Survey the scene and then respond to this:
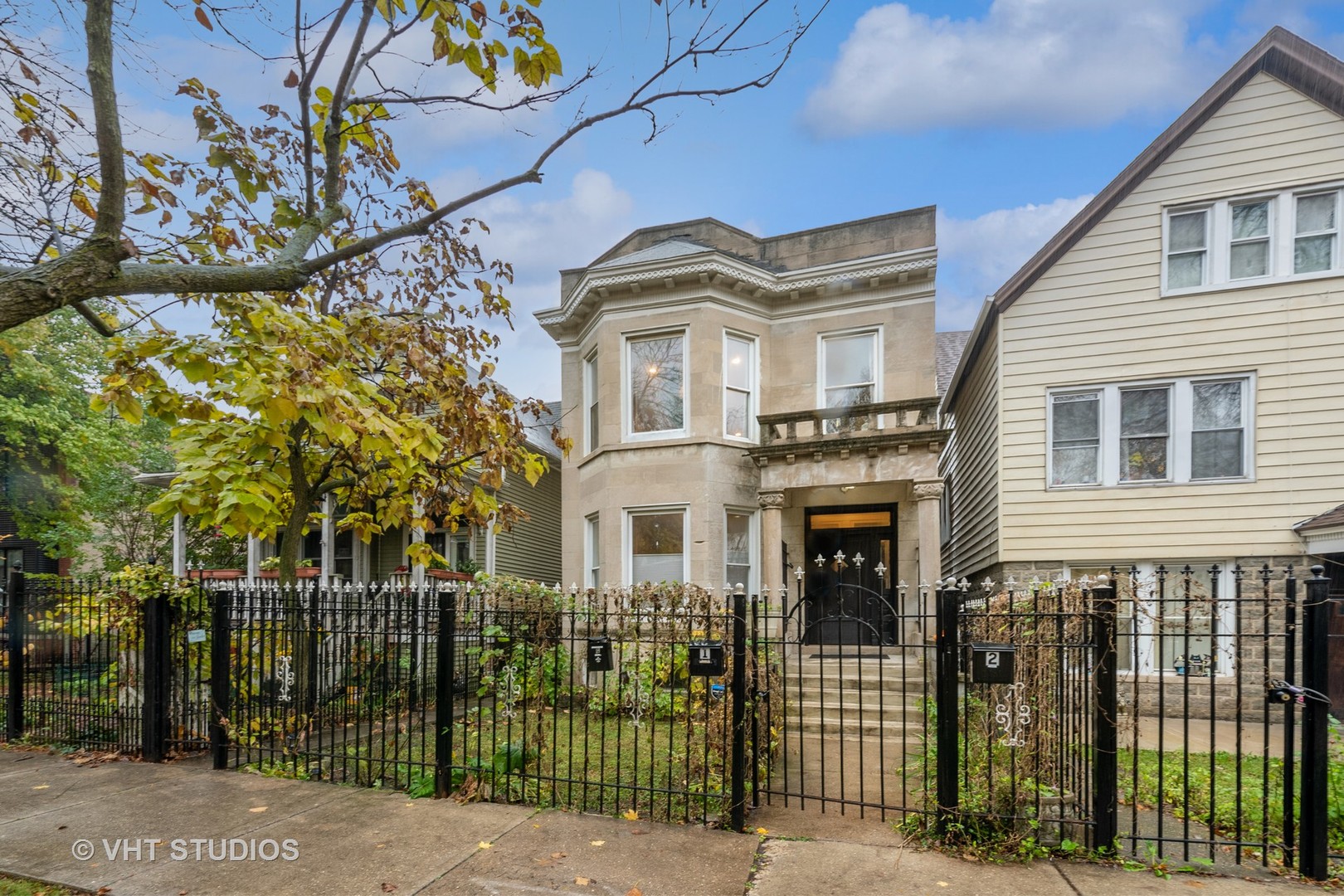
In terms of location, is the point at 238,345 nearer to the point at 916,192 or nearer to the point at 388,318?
the point at 388,318

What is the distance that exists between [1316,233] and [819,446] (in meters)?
7.55

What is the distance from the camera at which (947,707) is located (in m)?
4.92

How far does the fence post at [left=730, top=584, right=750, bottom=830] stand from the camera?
5.11 meters

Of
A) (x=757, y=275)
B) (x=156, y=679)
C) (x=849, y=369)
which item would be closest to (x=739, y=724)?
(x=156, y=679)

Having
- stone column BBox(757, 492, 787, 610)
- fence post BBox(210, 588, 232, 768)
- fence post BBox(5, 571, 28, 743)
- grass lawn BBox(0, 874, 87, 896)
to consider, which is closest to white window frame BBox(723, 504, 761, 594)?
stone column BBox(757, 492, 787, 610)

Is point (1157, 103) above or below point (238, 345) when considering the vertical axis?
above

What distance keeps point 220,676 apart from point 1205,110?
47.8 ft

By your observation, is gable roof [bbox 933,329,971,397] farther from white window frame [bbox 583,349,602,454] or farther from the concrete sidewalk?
the concrete sidewalk

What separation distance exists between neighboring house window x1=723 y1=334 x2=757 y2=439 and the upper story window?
21.2 ft

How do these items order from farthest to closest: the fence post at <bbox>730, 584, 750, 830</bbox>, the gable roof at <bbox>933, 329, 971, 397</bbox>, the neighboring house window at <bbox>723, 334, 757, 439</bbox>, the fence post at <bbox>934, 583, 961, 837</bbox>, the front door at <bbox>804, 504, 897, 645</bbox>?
the gable roof at <bbox>933, 329, 971, 397</bbox>, the front door at <bbox>804, 504, 897, 645</bbox>, the neighboring house window at <bbox>723, 334, 757, 439</bbox>, the fence post at <bbox>730, 584, 750, 830</bbox>, the fence post at <bbox>934, 583, 961, 837</bbox>

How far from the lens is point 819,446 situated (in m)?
11.0

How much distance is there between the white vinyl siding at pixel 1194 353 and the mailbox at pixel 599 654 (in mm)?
7804

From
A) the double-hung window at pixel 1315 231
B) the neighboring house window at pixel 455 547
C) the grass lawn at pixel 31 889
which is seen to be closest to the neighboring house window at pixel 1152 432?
the double-hung window at pixel 1315 231

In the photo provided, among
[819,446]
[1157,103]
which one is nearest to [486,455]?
[819,446]
